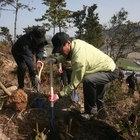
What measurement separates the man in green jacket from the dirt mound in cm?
74

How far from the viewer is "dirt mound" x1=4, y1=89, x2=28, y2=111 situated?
11.6ft

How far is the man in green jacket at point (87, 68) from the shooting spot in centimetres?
290

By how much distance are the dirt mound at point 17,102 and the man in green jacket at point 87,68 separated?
0.74 metres

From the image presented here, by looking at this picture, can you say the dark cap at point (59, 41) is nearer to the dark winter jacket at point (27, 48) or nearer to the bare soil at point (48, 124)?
the bare soil at point (48, 124)

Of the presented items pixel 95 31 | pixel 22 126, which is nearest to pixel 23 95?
pixel 22 126

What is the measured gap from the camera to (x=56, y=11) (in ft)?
86.3

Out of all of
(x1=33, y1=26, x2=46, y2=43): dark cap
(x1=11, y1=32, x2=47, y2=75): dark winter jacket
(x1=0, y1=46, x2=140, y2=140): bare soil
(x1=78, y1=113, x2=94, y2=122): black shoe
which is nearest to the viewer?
(x1=0, y1=46, x2=140, y2=140): bare soil

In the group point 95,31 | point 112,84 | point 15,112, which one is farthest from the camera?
point 95,31

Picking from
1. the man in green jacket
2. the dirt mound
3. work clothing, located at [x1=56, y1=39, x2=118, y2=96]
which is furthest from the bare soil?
work clothing, located at [x1=56, y1=39, x2=118, y2=96]

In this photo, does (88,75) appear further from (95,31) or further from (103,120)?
(95,31)

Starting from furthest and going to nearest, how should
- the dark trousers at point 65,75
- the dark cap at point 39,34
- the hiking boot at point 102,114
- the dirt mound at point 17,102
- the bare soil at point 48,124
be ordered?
1. the dark trousers at point 65,75
2. the dark cap at point 39,34
3. the hiking boot at point 102,114
4. the dirt mound at point 17,102
5. the bare soil at point 48,124

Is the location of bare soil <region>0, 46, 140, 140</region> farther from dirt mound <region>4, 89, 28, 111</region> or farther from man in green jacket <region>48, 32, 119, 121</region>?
man in green jacket <region>48, 32, 119, 121</region>

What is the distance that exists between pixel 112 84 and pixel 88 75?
85.9 inches

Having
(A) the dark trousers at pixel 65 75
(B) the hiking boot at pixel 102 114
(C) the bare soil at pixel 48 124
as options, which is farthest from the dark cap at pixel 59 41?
(A) the dark trousers at pixel 65 75
